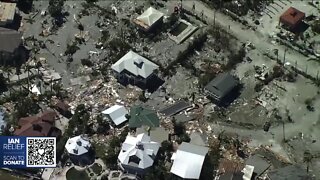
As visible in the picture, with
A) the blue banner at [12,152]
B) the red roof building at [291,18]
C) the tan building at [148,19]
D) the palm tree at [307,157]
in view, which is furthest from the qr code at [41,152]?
the red roof building at [291,18]

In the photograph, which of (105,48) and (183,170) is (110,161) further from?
(105,48)

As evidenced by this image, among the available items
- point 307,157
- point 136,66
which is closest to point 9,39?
point 136,66

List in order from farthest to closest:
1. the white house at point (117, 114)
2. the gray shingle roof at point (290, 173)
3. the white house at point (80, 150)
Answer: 1. the white house at point (117, 114)
2. the white house at point (80, 150)
3. the gray shingle roof at point (290, 173)

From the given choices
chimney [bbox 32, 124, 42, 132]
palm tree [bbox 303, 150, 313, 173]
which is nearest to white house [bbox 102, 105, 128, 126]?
chimney [bbox 32, 124, 42, 132]

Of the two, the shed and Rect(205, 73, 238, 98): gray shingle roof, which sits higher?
Rect(205, 73, 238, 98): gray shingle roof

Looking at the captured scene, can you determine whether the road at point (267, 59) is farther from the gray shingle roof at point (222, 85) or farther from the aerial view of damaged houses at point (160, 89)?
the gray shingle roof at point (222, 85)

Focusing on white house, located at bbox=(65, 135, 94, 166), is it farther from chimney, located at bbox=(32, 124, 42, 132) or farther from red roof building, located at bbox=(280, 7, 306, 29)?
red roof building, located at bbox=(280, 7, 306, 29)

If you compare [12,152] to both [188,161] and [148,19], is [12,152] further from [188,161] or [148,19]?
[148,19]
